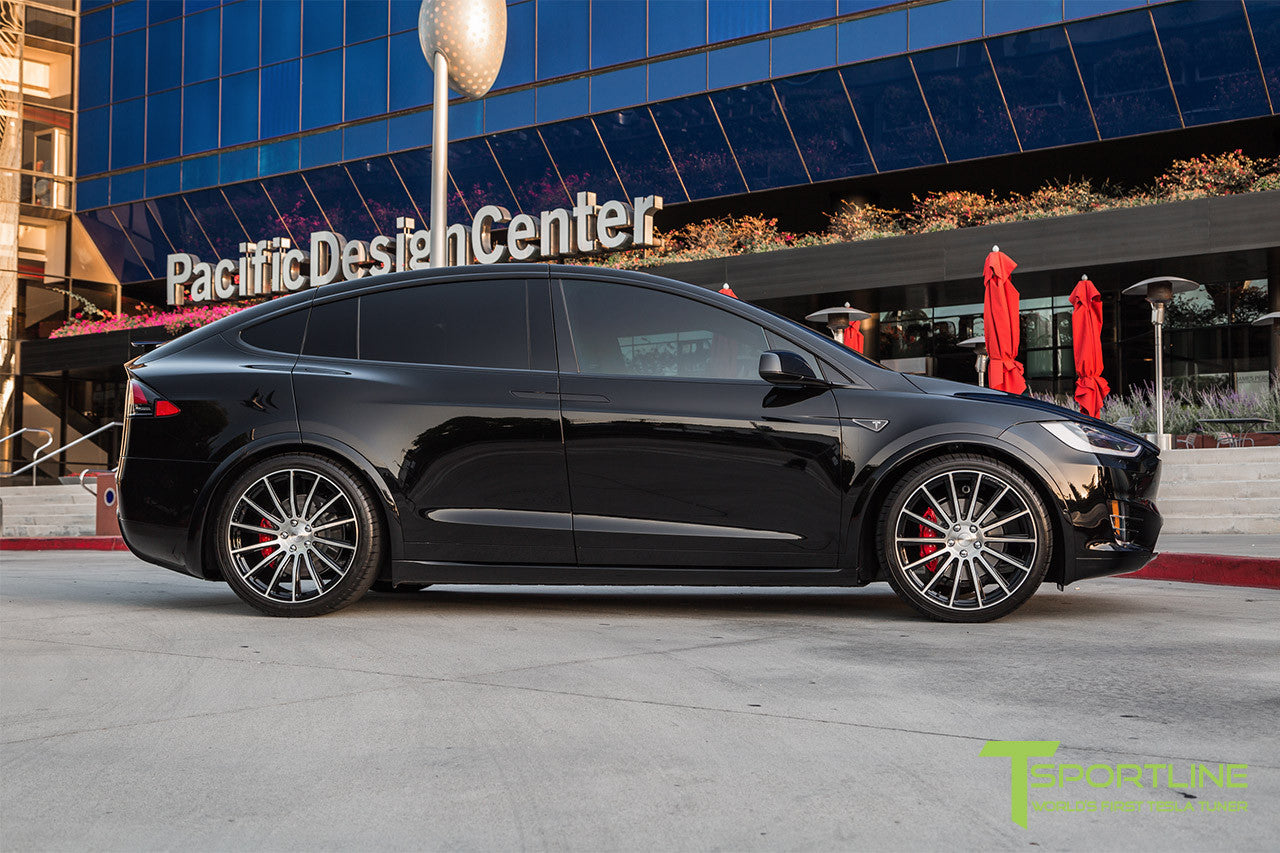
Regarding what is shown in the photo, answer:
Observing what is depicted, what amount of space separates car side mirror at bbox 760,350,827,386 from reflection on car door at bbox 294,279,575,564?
3.37ft

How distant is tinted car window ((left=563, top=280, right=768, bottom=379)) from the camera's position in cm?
591

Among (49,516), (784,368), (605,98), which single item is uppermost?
(605,98)

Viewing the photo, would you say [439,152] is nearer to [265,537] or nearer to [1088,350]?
[265,537]

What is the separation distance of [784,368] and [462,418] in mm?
1571

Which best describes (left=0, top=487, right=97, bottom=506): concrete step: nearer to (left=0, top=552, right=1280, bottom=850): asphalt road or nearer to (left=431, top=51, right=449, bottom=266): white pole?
(left=431, top=51, right=449, bottom=266): white pole

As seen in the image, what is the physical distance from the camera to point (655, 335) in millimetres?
6023

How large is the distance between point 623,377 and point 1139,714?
2.94 meters

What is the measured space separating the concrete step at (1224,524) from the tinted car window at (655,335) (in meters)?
7.95

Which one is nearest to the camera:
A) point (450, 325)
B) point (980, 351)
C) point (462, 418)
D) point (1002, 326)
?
point (462, 418)

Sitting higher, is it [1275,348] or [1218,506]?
[1275,348]

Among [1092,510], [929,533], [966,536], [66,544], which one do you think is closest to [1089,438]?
[1092,510]

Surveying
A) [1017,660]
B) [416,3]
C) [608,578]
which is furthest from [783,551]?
[416,3]

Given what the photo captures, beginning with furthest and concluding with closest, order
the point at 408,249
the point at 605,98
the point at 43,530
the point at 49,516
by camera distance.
→ the point at 408,249 < the point at 605,98 < the point at 49,516 < the point at 43,530

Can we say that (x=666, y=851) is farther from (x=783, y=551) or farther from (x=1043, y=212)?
(x=1043, y=212)
